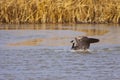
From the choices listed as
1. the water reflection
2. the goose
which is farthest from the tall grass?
the goose

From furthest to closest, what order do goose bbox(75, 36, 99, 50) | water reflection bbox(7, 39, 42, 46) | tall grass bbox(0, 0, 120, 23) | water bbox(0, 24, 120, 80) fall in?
tall grass bbox(0, 0, 120, 23)
water reflection bbox(7, 39, 42, 46)
goose bbox(75, 36, 99, 50)
water bbox(0, 24, 120, 80)

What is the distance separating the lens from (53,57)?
49.3 ft

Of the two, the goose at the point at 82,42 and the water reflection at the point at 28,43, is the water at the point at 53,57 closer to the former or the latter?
the water reflection at the point at 28,43

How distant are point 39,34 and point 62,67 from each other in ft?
32.9

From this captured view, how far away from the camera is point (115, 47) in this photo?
17.6 meters

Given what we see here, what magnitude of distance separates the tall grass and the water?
13.8ft

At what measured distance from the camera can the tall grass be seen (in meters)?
28.7

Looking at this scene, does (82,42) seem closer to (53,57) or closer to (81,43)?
(81,43)

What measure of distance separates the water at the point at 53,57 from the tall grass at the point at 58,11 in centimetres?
421

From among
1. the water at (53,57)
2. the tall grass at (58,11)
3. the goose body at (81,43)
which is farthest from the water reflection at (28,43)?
the tall grass at (58,11)

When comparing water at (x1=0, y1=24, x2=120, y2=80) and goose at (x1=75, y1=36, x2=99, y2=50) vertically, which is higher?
goose at (x1=75, y1=36, x2=99, y2=50)

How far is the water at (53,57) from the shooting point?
12.1m

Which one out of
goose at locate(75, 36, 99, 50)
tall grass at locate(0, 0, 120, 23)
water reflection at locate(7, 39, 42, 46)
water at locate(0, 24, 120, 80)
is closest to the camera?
water at locate(0, 24, 120, 80)

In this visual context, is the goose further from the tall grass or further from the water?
the tall grass
